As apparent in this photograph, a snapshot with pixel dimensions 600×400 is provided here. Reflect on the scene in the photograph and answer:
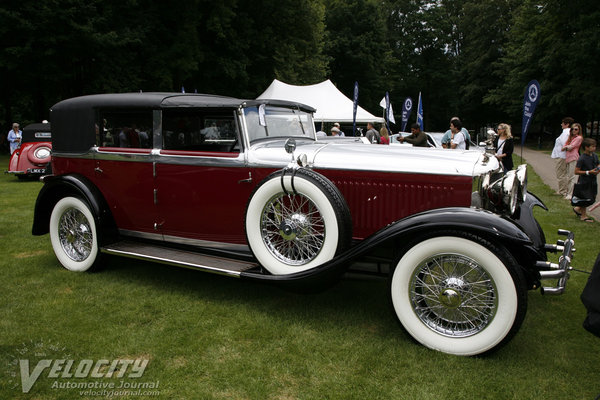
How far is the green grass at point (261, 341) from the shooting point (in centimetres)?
277

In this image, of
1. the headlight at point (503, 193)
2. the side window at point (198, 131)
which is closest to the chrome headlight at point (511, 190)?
the headlight at point (503, 193)

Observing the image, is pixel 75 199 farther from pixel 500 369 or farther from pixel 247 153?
pixel 500 369

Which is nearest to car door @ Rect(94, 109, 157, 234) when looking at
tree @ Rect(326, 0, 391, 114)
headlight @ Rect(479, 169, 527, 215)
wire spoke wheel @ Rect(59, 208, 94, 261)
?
wire spoke wheel @ Rect(59, 208, 94, 261)

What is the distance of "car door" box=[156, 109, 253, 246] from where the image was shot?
4.09 metres

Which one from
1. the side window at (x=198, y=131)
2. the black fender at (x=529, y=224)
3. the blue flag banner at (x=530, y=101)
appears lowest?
the black fender at (x=529, y=224)

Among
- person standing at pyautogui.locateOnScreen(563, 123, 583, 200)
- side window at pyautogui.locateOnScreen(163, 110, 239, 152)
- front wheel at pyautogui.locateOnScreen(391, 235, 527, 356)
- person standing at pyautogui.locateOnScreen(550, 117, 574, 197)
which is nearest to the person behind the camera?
front wheel at pyautogui.locateOnScreen(391, 235, 527, 356)

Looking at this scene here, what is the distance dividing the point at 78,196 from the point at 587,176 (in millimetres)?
7744

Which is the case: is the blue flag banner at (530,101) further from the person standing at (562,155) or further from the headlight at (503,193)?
the headlight at (503,193)

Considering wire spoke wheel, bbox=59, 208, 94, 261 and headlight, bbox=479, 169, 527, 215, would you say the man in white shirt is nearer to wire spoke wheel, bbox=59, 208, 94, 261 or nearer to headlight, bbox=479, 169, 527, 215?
headlight, bbox=479, 169, 527, 215

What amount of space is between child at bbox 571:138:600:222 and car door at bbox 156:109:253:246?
6183 millimetres

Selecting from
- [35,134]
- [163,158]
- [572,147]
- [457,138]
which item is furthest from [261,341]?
[35,134]

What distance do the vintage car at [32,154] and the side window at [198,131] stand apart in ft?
30.9

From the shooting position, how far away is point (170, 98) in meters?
4.35

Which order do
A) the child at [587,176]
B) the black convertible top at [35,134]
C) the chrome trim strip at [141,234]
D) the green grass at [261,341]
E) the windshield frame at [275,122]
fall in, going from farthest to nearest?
1. the black convertible top at [35,134]
2. the child at [587,176]
3. the chrome trim strip at [141,234]
4. the windshield frame at [275,122]
5. the green grass at [261,341]
